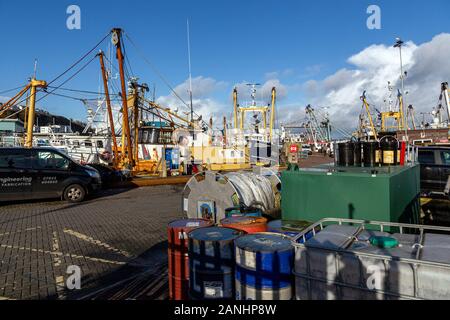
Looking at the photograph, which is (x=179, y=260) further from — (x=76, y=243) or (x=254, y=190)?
(x=76, y=243)

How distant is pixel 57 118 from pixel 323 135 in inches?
2952

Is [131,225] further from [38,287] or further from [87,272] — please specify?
[38,287]

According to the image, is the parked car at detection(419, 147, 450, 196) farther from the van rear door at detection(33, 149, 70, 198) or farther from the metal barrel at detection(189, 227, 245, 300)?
the van rear door at detection(33, 149, 70, 198)

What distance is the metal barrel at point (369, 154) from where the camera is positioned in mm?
6398

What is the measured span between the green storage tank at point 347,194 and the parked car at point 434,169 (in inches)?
206

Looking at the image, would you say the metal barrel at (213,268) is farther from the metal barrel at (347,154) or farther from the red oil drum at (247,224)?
the metal barrel at (347,154)

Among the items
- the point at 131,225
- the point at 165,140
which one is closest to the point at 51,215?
the point at 131,225

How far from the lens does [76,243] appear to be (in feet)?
23.6

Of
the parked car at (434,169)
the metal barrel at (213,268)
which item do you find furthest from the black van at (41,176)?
the parked car at (434,169)

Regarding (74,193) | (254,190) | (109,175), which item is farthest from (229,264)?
(109,175)


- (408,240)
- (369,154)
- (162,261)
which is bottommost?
(162,261)

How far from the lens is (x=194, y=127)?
85.4ft

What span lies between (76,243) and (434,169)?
1098cm

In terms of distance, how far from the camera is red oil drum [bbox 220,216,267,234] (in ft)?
14.2
